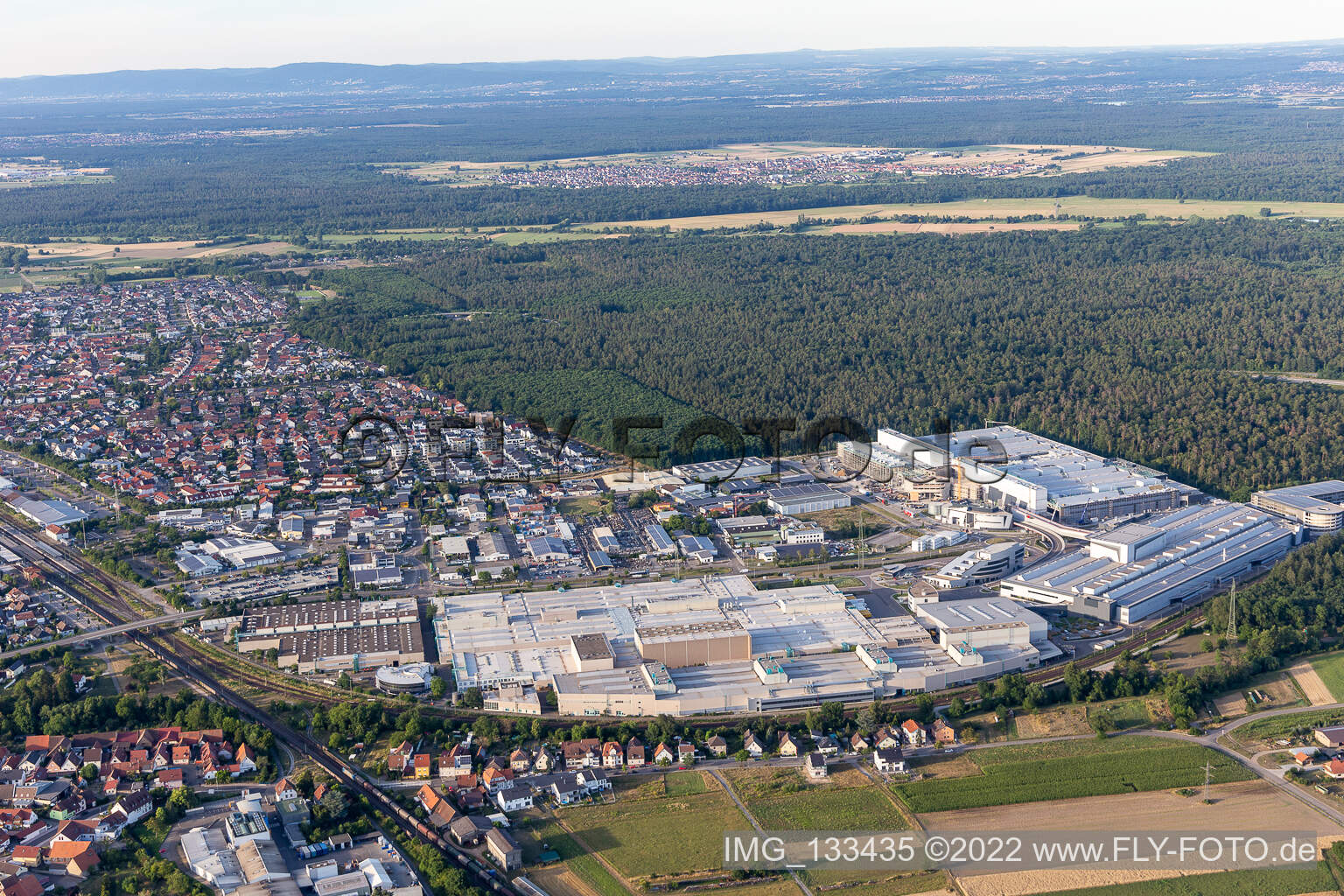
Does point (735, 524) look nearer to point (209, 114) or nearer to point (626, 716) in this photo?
point (626, 716)

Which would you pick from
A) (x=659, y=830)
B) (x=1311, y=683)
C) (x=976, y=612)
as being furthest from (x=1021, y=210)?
(x=659, y=830)

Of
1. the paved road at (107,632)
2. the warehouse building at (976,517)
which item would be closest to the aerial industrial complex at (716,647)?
the paved road at (107,632)

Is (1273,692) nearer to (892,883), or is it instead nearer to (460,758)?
(892,883)

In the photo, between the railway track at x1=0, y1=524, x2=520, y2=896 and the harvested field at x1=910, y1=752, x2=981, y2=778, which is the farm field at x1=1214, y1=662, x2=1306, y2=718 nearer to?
the harvested field at x1=910, y1=752, x2=981, y2=778

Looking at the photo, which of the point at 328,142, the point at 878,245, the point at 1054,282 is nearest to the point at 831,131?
the point at 328,142

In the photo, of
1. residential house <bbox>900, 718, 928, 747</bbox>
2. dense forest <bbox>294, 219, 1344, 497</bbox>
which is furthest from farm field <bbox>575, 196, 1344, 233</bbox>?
residential house <bbox>900, 718, 928, 747</bbox>

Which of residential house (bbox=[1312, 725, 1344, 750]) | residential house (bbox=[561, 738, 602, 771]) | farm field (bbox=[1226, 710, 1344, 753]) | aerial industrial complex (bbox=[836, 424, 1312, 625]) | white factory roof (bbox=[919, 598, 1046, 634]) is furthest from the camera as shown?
aerial industrial complex (bbox=[836, 424, 1312, 625])

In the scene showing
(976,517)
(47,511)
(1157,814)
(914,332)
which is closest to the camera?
(1157,814)
